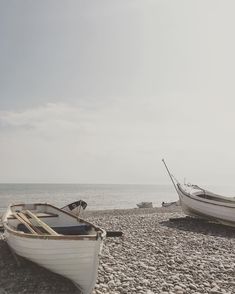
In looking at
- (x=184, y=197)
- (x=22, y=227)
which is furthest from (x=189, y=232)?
(x=22, y=227)

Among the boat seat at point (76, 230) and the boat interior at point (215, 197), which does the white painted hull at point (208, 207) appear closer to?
the boat interior at point (215, 197)

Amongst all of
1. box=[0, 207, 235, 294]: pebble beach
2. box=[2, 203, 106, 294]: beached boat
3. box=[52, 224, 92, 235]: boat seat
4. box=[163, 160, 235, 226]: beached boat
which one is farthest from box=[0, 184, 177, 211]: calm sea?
box=[2, 203, 106, 294]: beached boat

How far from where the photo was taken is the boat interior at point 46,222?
11.3 meters

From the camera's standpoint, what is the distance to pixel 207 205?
21500 millimetres

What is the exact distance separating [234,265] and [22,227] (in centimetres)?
771

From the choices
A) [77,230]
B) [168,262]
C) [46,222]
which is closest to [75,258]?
[77,230]

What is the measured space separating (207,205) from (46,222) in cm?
1122

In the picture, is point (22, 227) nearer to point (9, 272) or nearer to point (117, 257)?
point (9, 272)

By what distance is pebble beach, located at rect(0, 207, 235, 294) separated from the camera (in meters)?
9.53

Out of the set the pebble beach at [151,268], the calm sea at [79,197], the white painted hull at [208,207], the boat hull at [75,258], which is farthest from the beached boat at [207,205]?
the calm sea at [79,197]

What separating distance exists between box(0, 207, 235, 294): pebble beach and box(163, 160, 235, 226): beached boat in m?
3.37

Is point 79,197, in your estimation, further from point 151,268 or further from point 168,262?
point 151,268

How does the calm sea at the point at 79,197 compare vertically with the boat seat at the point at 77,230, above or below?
below

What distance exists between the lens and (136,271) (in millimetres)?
10938
